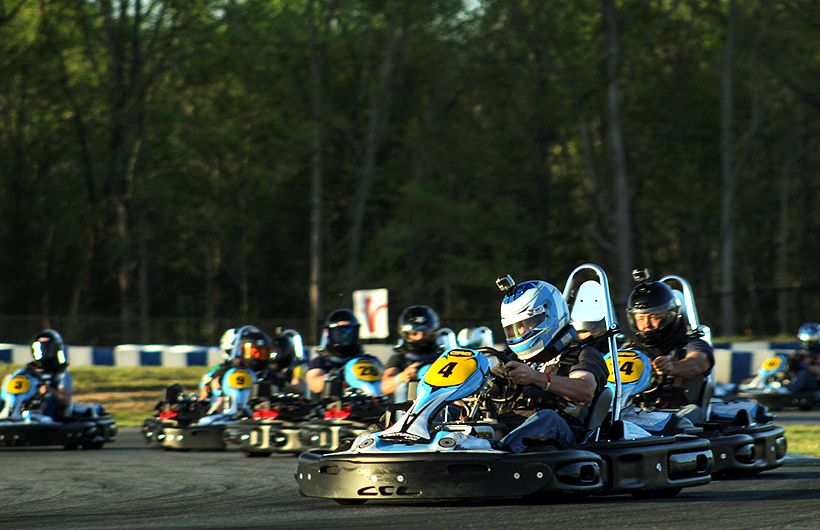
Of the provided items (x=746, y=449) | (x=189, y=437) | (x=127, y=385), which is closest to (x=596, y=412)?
(x=746, y=449)

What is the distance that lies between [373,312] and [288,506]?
12.3 m

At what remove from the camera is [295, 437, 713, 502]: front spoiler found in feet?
26.8

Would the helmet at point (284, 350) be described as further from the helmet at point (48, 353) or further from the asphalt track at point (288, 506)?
the asphalt track at point (288, 506)

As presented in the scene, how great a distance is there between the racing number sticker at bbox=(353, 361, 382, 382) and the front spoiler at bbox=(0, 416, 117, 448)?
2880mm

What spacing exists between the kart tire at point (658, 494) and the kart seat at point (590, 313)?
3.35 ft

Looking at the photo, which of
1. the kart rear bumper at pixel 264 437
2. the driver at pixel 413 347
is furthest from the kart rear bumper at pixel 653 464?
the driver at pixel 413 347

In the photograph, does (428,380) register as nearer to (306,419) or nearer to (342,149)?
(306,419)

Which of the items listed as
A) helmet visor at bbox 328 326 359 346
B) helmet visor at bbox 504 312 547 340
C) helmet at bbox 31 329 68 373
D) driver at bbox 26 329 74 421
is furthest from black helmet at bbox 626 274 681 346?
helmet at bbox 31 329 68 373

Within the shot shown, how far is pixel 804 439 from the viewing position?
611 inches

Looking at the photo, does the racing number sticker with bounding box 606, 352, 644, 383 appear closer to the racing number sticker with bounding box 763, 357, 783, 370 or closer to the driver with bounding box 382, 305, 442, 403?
the driver with bounding box 382, 305, 442, 403

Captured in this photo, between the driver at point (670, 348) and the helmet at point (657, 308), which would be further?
the helmet at point (657, 308)

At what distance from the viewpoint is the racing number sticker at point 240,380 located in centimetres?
1555

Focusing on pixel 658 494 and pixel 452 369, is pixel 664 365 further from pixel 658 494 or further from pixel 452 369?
pixel 452 369

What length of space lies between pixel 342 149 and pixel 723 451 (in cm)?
3565
